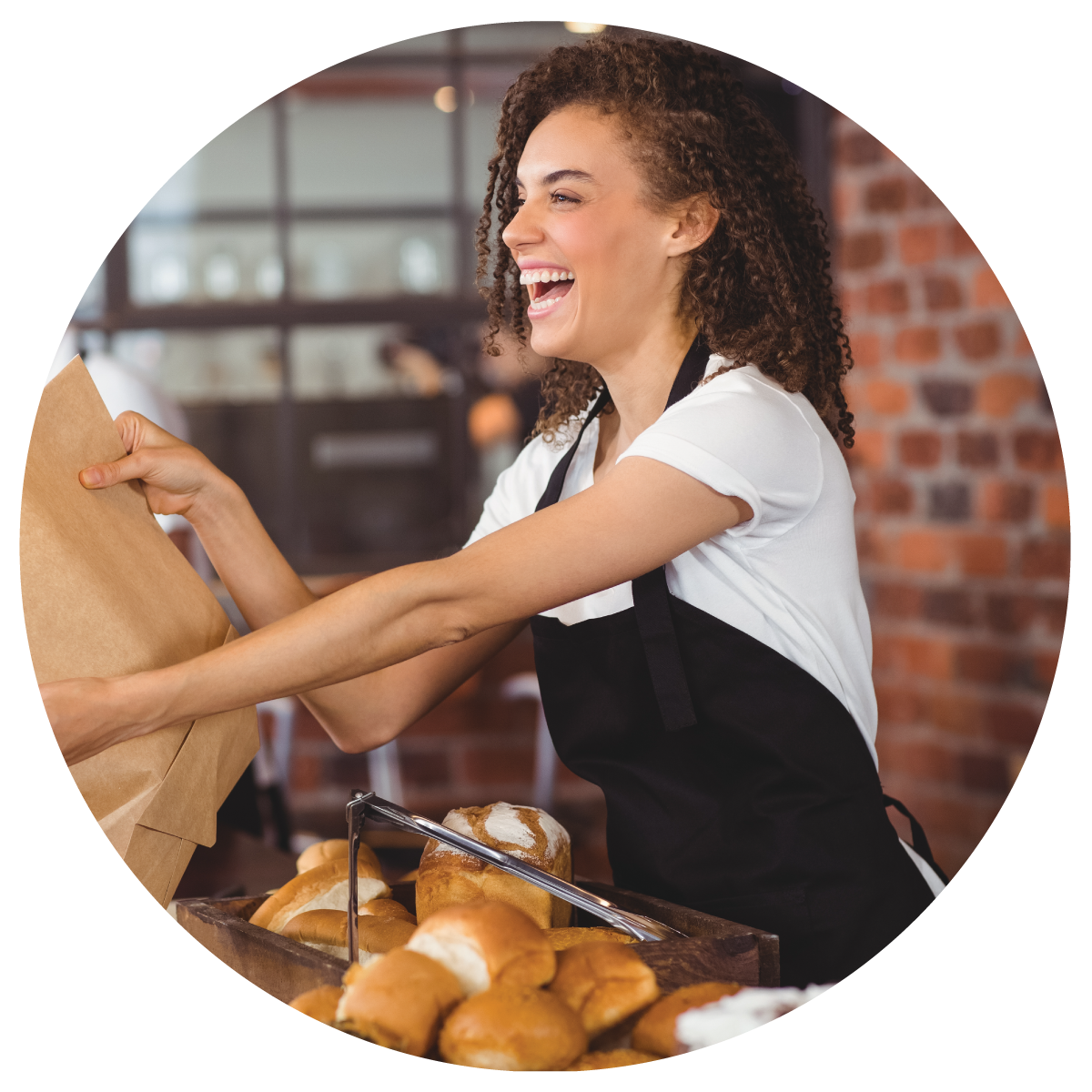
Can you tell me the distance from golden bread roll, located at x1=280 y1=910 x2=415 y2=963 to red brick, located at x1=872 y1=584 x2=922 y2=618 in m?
1.20

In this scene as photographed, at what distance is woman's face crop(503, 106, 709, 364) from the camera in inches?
30.7

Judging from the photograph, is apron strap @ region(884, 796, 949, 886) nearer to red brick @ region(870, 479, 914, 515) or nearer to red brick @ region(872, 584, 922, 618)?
red brick @ region(872, 584, 922, 618)

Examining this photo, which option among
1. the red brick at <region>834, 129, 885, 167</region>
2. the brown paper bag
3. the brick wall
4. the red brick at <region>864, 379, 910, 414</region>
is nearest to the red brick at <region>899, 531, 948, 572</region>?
the brick wall

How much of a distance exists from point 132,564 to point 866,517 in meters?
1.47

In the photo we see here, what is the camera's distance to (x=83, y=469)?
2.46ft

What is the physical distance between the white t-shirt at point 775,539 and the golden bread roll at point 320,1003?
335mm

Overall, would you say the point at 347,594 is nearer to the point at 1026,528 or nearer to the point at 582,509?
the point at 582,509

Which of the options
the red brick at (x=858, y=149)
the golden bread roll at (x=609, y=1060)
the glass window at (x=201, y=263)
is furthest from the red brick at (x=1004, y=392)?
the glass window at (x=201, y=263)

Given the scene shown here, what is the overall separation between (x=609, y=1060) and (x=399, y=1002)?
0.42ft

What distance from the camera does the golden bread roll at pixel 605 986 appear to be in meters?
0.60

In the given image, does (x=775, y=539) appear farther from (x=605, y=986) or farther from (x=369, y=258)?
(x=369, y=258)

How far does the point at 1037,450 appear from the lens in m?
1.57

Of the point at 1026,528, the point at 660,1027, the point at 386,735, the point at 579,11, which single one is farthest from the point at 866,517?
the point at 660,1027

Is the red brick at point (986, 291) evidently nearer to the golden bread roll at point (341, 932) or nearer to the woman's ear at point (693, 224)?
the woman's ear at point (693, 224)
